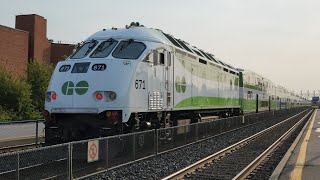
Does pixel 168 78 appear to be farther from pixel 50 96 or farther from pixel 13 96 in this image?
pixel 13 96

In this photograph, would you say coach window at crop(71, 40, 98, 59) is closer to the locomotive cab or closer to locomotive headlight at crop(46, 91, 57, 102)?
the locomotive cab

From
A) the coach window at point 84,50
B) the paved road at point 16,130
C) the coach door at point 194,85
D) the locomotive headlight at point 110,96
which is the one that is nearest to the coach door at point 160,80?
the locomotive headlight at point 110,96

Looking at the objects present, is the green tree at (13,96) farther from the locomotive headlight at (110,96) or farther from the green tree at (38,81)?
the locomotive headlight at (110,96)

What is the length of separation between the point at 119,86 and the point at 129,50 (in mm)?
1731

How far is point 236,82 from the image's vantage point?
93.6 ft

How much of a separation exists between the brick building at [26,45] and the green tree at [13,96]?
5425 millimetres

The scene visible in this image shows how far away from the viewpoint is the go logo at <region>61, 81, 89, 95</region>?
1287cm

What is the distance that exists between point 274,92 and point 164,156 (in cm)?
3778

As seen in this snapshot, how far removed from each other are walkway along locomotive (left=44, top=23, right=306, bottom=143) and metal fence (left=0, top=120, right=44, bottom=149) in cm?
292

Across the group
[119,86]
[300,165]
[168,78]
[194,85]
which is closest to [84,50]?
[119,86]

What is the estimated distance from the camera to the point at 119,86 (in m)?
12.8

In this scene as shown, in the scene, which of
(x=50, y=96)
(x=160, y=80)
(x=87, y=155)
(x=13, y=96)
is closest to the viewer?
(x=87, y=155)

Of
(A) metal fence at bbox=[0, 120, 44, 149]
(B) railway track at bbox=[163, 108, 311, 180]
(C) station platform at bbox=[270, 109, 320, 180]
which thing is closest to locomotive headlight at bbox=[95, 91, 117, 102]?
(B) railway track at bbox=[163, 108, 311, 180]

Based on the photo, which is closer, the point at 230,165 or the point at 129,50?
the point at 230,165
